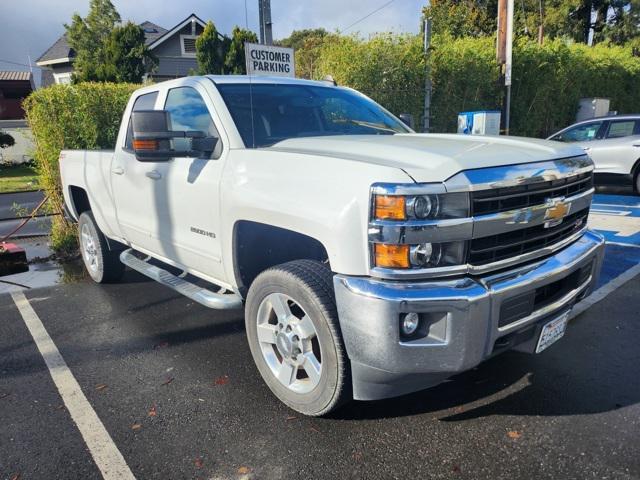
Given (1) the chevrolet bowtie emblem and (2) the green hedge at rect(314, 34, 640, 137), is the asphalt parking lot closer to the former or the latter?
(1) the chevrolet bowtie emblem

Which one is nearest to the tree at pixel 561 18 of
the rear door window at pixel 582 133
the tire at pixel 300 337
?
the rear door window at pixel 582 133

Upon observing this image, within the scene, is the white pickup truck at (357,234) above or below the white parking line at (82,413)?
above

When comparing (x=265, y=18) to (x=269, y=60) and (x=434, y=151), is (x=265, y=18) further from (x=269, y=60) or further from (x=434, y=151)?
(x=434, y=151)

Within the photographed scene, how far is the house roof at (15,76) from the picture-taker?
139 ft

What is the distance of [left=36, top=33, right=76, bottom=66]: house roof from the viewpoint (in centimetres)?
3438

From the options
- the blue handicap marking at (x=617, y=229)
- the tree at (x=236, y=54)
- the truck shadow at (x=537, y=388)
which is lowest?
the truck shadow at (x=537, y=388)

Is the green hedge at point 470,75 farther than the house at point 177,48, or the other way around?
the house at point 177,48

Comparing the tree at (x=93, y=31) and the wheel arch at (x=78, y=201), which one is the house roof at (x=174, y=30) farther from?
the wheel arch at (x=78, y=201)

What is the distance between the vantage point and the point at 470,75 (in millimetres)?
12406

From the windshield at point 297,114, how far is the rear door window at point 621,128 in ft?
26.3

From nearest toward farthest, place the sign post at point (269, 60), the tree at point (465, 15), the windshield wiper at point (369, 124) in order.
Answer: the windshield wiper at point (369, 124) → the sign post at point (269, 60) → the tree at point (465, 15)

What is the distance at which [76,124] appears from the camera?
776 cm

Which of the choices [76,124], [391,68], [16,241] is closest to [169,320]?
[76,124]

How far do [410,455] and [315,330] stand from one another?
0.81 m
